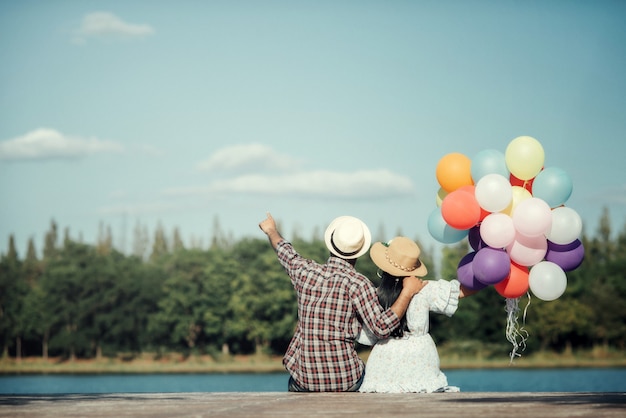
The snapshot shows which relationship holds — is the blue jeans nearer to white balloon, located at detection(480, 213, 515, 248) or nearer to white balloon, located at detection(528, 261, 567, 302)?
white balloon, located at detection(480, 213, 515, 248)

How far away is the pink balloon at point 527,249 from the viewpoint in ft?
26.1

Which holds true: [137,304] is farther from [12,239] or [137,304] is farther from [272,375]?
[12,239]

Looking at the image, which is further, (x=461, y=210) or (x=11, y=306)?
(x=11, y=306)

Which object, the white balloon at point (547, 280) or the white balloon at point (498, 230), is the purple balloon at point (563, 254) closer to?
the white balloon at point (547, 280)

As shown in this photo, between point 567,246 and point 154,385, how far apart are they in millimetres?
42839

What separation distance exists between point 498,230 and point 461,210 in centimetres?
35

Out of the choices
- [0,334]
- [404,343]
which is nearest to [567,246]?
[404,343]

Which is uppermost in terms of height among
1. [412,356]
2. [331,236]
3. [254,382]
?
[331,236]

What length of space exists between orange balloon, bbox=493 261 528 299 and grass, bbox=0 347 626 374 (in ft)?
162

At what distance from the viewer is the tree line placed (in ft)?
187

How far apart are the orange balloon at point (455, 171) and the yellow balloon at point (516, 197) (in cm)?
41

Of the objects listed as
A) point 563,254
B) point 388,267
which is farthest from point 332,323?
point 563,254

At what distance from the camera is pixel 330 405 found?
571 cm

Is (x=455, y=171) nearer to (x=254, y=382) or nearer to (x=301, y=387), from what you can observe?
(x=301, y=387)
